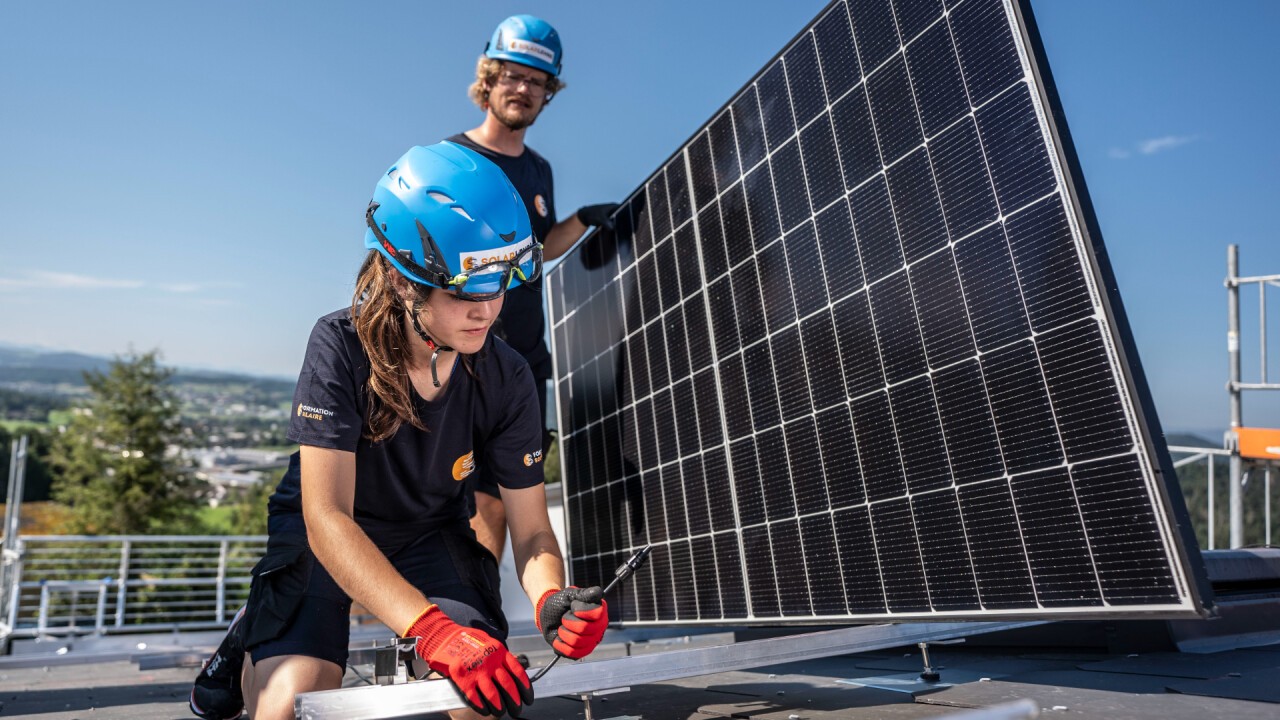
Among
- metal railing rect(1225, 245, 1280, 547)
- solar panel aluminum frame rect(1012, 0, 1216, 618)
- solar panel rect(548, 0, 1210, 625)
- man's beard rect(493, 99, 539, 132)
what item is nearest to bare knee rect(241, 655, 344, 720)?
solar panel rect(548, 0, 1210, 625)

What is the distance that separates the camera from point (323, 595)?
2.49m

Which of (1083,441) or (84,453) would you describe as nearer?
(1083,441)

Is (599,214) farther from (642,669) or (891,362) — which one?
(642,669)

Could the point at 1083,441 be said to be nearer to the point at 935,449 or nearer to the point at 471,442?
the point at 935,449

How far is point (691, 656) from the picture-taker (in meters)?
2.52

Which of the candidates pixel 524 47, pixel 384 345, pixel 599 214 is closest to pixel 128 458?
pixel 599 214

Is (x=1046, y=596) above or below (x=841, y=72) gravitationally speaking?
below

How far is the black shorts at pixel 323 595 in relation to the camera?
7.86ft

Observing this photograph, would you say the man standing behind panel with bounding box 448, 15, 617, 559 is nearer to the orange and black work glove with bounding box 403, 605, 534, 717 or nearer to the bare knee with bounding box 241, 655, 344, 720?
the bare knee with bounding box 241, 655, 344, 720

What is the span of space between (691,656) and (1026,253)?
4.93 ft

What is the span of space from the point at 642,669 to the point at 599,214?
316cm

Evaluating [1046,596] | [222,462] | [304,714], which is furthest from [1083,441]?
[222,462]

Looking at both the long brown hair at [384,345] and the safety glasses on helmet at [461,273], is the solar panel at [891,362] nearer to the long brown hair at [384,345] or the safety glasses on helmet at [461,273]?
the safety glasses on helmet at [461,273]

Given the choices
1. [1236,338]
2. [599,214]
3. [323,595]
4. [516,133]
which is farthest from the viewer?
[1236,338]
